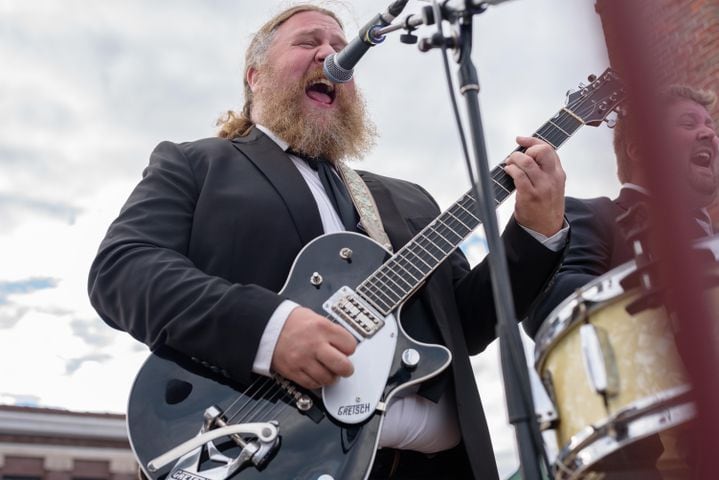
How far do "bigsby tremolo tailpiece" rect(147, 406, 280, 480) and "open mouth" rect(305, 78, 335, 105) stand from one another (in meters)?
1.55

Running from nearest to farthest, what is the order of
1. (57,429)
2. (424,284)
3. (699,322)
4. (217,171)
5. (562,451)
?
(699,322) → (562,451) → (424,284) → (217,171) → (57,429)

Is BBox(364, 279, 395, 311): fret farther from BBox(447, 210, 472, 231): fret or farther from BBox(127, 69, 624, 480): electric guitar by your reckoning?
BBox(447, 210, 472, 231): fret

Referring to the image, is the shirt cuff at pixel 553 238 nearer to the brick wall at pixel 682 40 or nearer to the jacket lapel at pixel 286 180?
the brick wall at pixel 682 40

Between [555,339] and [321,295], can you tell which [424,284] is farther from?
[555,339]

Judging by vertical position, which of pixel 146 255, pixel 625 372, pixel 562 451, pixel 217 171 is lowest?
pixel 562 451

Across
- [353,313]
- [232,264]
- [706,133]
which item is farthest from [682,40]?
[232,264]

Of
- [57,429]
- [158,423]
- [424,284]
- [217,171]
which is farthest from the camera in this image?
[57,429]

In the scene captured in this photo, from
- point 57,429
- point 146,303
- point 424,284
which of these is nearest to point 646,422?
point 424,284

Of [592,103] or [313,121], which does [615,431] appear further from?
[313,121]

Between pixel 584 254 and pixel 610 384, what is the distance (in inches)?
53.8

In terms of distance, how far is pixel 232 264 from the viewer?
244cm

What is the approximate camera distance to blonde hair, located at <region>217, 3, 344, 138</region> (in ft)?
11.0

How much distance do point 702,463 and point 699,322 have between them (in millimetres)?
183

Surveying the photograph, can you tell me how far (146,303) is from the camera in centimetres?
226
